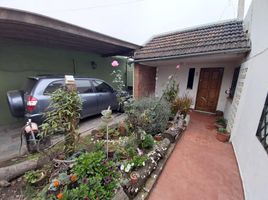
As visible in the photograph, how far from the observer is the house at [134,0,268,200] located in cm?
195

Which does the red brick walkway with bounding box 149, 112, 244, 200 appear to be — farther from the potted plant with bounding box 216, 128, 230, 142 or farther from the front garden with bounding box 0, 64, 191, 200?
the front garden with bounding box 0, 64, 191, 200

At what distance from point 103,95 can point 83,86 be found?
2.67ft

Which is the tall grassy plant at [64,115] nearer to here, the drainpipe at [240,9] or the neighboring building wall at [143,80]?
the neighboring building wall at [143,80]

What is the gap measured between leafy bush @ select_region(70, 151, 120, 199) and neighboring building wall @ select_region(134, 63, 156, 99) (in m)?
4.37

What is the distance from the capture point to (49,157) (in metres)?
2.07

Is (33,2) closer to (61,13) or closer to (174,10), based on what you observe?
(61,13)

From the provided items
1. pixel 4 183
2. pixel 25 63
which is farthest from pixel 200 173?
pixel 25 63

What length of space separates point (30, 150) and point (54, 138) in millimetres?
548

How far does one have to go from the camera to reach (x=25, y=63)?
454 centimetres

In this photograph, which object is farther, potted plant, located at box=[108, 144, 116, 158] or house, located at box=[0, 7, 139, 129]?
house, located at box=[0, 7, 139, 129]

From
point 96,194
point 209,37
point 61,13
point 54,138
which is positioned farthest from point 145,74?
point 96,194

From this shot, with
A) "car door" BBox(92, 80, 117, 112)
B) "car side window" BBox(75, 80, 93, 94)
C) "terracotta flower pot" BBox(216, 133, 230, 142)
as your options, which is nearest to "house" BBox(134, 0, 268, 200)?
"terracotta flower pot" BBox(216, 133, 230, 142)

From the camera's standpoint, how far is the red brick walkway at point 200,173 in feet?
6.38

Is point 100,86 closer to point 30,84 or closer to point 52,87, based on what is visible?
point 52,87
